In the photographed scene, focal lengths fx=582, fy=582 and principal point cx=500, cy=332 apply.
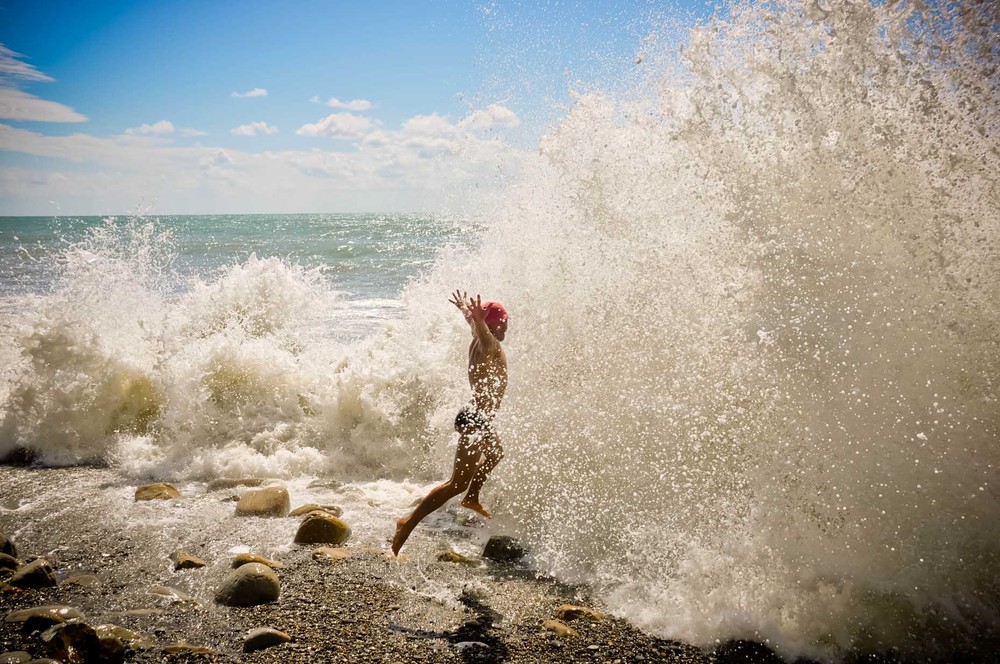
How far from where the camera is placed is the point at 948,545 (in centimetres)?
334

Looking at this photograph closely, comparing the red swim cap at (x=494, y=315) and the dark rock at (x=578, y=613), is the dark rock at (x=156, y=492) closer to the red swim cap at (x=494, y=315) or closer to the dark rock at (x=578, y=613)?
the red swim cap at (x=494, y=315)

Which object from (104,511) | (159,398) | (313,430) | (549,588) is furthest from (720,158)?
(159,398)

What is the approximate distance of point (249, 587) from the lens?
11.8ft

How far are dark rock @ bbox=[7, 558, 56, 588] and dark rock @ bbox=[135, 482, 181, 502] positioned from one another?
158 cm

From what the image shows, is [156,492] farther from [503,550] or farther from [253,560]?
[503,550]

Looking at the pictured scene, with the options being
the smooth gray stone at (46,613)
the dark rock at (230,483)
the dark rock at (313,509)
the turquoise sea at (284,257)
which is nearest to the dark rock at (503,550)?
the dark rock at (313,509)

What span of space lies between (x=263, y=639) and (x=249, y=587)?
563mm

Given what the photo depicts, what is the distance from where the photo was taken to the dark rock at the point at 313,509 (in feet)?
16.6

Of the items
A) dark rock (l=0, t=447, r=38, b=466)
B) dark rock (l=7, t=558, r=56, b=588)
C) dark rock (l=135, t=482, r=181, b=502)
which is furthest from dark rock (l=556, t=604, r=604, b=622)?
dark rock (l=0, t=447, r=38, b=466)

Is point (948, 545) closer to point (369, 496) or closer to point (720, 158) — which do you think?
point (720, 158)

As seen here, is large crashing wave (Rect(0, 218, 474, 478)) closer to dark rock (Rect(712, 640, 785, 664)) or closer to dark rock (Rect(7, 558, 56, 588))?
dark rock (Rect(7, 558, 56, 588))

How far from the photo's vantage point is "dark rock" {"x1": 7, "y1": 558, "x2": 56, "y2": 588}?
3.62 meters

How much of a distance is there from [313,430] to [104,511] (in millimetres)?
2339

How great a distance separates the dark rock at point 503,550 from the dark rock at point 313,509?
149 cm
